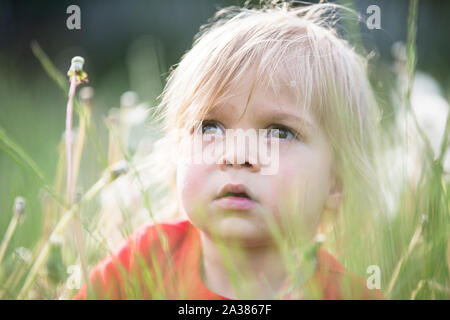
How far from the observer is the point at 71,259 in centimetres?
80

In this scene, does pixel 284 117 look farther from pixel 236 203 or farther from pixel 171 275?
pixel 171 275

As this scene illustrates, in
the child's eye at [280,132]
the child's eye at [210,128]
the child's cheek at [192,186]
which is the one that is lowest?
the child's cheek at [192,186]

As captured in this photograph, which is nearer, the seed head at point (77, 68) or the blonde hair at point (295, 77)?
the seed head at point (77, 68)

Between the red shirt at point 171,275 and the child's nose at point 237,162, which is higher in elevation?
the child's nose at point 237,162

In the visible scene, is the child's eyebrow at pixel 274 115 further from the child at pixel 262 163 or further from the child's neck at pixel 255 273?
the child's neck at pixel 255 273

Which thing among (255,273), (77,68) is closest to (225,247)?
(255,273)

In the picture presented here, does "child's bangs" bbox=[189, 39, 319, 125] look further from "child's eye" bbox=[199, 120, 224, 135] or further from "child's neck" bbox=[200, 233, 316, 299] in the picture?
"child's neck" bbox=[200, 233, 316, 299]

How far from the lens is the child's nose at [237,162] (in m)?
0.61

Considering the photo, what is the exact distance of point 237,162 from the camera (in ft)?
2.01

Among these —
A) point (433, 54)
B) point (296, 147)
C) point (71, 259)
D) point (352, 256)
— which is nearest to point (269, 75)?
point (296, 147)

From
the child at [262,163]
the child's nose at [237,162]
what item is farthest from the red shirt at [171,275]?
the child's nose at [237,162]

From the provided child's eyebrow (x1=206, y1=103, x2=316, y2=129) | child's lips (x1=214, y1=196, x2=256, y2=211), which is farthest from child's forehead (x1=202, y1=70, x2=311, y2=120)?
child's lips (x1=214, y1=196, x2=256, y2=211)
